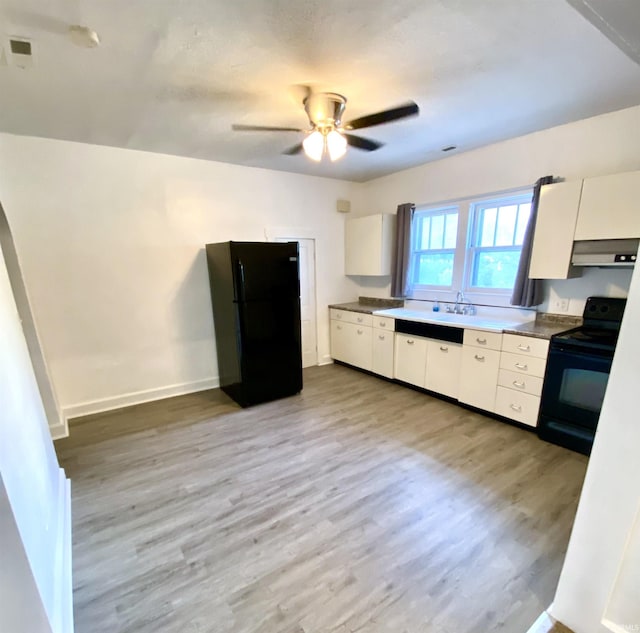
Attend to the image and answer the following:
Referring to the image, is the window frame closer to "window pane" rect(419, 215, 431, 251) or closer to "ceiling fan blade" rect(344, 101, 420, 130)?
"window pane" rect(419, 215, 431, 251)

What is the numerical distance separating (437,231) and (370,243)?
0.86 meters

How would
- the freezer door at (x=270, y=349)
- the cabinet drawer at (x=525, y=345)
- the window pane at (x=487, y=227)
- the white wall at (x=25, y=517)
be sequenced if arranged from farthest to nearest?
the window pane at (x=487, y=227) → the freezer door at (x=270, y=349) → the cabinet drawer at (x=525, y=345) → the white wall at (x=25, y=517)

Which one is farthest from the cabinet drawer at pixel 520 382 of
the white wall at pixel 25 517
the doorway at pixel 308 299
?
the white wall at pixel 25 517

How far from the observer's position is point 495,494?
2068 millimetres

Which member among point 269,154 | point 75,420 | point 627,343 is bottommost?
point 75,420

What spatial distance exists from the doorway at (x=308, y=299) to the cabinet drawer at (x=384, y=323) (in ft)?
3.23

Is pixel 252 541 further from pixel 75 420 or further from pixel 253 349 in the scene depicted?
pixel 75 420

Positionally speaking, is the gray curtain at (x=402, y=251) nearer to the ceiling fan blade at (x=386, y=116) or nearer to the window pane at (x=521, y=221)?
the window pane at (x=521, y=221)

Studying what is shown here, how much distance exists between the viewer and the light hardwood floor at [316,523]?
1.42m

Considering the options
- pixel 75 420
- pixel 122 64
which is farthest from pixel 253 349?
pixel 122 64

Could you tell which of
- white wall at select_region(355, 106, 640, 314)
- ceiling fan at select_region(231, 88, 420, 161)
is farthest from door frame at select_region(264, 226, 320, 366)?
ceiling fan at select_region(231, 88, 420, 161)

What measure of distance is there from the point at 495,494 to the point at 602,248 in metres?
1.98

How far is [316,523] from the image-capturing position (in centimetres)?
188

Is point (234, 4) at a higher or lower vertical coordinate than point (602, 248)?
higher
